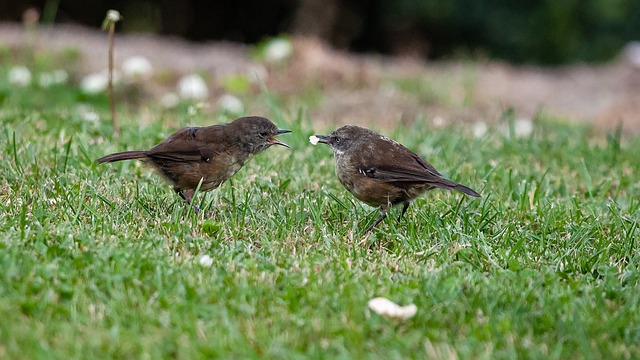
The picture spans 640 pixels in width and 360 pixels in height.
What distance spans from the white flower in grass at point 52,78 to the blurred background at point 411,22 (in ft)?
19.8

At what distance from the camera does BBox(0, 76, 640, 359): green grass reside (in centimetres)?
387

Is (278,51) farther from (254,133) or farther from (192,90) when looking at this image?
(254,133)

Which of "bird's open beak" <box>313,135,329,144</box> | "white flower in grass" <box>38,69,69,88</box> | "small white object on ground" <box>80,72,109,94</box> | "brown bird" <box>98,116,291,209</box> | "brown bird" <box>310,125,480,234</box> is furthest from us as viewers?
"white flower in grass" <box>38,69,69,88</box>

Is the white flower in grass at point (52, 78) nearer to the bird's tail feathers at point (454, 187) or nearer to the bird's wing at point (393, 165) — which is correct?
the bird's wing at point (393, 165)

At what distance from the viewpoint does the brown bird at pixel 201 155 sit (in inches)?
228

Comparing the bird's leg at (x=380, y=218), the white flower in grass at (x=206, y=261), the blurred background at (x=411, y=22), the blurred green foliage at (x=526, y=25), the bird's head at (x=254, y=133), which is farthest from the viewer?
the blurred background at (x=411, y=22)

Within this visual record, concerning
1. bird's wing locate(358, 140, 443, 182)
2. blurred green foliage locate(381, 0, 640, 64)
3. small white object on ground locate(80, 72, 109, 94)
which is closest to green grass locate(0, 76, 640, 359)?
bird's wing locate(358, 140, 443, 182)

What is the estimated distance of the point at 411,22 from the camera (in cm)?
1802

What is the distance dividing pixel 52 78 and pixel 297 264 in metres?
7.44

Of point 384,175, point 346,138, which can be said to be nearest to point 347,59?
point 346,138

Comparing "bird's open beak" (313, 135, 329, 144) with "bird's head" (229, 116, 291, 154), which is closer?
"bird's head" (229, 116, 291, 154)

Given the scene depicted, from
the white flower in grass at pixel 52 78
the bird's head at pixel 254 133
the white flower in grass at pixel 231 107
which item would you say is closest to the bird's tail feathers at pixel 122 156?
the bird's head at pixel 254 133

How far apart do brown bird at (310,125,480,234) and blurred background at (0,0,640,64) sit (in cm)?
1140

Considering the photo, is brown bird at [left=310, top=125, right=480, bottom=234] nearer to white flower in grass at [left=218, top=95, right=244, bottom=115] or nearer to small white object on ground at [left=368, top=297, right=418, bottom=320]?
small white object on ground at [left=368, top=297, right=418, bottom=320]
